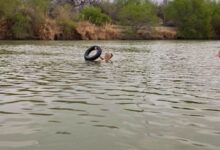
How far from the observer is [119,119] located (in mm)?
9859

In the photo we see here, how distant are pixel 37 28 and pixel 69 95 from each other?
58.4 meters

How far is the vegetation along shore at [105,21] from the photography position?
69.0 meters

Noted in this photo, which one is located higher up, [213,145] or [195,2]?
[195,2]

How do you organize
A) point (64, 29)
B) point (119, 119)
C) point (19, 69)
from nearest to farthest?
point (119, 119) < point (19, 69) < point (64, 29)

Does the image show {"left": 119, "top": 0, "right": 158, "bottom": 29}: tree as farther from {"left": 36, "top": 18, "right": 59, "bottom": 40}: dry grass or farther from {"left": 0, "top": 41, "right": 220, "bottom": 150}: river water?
{"left": 0, "top": 41, "right": 220, "bottom": 150}: river water

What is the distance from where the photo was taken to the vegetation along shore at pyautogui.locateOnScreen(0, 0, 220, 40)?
69000mm

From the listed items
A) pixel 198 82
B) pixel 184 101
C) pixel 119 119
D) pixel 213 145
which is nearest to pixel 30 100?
pixel 119 119

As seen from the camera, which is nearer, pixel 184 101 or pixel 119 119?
pixel 119 119

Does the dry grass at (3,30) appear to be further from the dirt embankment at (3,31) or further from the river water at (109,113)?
the river water at (109,113)

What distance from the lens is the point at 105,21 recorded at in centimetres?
8756

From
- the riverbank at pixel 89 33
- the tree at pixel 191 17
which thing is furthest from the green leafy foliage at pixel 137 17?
the tree at pixel 191 17

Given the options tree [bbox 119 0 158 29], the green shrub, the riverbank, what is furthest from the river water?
tree [bbox 119 0 158 29]

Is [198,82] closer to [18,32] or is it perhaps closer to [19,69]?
[19,69]

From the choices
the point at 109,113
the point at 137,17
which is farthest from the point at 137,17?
the point at 109,113
